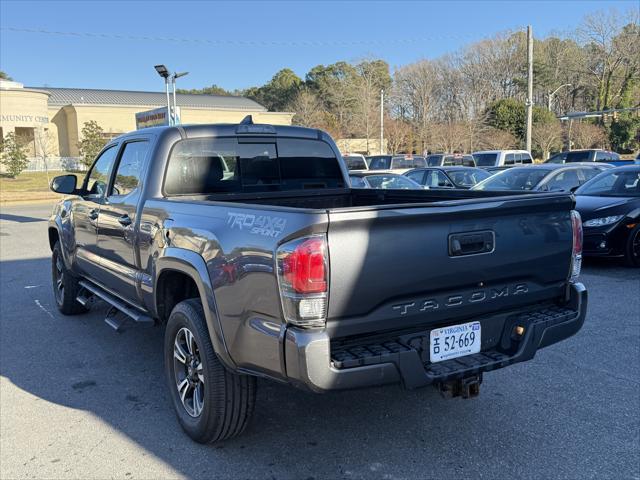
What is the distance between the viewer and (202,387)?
359 centimetres

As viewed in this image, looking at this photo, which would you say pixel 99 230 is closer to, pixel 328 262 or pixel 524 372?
pixel 328 262

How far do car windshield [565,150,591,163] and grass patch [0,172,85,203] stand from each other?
23.6 metres

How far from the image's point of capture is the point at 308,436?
3.63 meters

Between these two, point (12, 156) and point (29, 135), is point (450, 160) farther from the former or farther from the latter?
point (29, 135)

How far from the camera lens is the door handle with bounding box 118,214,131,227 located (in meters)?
4.43

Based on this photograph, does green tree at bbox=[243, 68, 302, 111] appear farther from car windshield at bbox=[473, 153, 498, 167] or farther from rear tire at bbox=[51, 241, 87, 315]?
rear tire at bbox=[51, 241, 87, 315]

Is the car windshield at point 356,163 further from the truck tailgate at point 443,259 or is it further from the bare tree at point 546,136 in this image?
the bare tree at point 546,136

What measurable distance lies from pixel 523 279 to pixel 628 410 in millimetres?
1421

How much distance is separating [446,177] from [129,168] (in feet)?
39.6

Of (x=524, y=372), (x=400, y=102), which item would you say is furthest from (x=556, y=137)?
(x=524, y=372)

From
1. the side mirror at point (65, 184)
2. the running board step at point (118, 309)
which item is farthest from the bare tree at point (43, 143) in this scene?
the running board step at point (118, 309)

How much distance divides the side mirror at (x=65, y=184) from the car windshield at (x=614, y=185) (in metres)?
7.95

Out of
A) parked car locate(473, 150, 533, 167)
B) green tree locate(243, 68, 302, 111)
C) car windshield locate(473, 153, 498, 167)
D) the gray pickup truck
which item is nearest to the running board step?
the gray pickup truck

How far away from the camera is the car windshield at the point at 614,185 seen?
29.8ft
